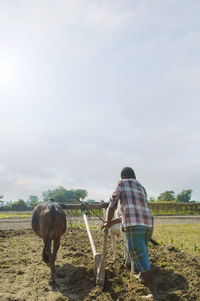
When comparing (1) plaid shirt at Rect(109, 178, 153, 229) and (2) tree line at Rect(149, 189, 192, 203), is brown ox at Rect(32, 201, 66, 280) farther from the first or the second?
(2) tree line at Rect(149, 189, 192, 203)

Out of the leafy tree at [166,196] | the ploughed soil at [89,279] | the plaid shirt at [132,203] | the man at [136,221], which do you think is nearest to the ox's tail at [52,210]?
the ploughed soil at [89,279]

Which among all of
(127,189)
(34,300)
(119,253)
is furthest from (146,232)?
(119,253)

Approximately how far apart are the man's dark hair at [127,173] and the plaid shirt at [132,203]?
6.9 inches

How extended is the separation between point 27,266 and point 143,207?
166 inches

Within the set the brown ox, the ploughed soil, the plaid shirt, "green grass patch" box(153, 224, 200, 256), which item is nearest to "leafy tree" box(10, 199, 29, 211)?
"green grass patch" box(153, 224, 200, 256)

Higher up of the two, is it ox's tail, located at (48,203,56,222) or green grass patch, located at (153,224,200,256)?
ox's tail, located at (48,203,56,222)

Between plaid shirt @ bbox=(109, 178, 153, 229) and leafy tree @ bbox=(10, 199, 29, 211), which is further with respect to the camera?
leafy tree @ bbox=(10, 199, 29, 211)

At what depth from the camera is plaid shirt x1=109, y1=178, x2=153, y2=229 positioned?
4543 millimetres

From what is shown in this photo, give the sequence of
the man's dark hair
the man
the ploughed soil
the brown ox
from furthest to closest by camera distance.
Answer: the brown ox < the man's dark hair < the ploughed soil < the man

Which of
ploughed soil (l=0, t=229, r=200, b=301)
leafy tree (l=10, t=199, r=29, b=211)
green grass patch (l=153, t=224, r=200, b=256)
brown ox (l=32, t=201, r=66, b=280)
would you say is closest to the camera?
ploughed soil (l=0, t=229, r=200, b=301)

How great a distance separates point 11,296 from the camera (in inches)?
196

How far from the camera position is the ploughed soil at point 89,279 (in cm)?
481

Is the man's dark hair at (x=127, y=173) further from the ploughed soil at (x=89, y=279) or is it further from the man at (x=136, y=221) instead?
the ploughed soil at (x=89, y=279)

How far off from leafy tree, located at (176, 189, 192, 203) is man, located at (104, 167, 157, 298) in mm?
58019
